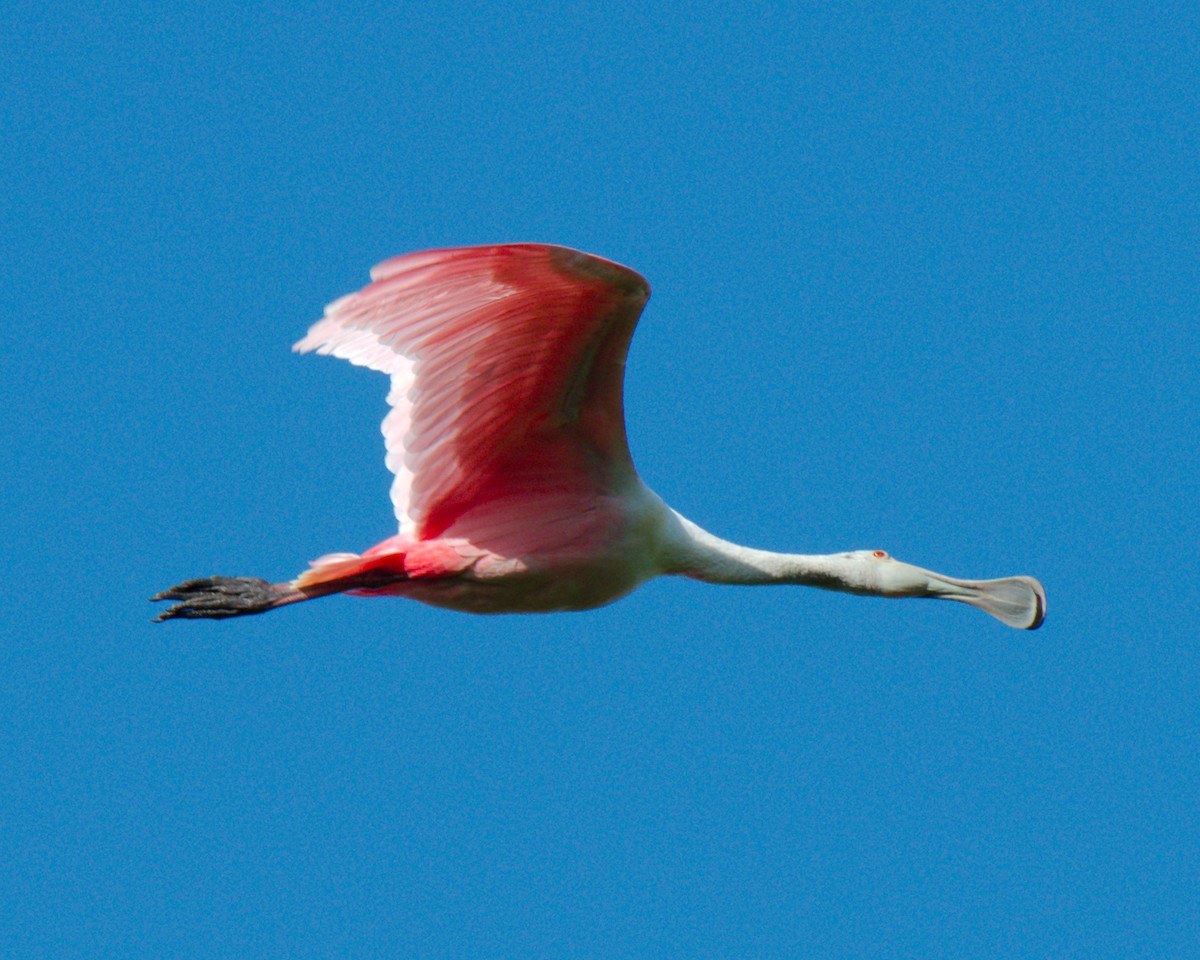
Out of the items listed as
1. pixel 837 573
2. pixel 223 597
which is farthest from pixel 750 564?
pixel 223 597

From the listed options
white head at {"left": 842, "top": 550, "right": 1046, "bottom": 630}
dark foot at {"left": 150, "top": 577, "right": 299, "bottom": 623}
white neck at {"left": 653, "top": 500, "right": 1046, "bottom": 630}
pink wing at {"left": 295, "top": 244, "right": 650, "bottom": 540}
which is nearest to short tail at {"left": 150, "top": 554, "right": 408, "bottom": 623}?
dark foot at {"left": 150, "top": 577, "right": 299, "bottom": 623}

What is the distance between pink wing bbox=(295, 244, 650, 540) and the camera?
29.4 feet

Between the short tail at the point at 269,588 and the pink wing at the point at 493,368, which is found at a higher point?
the pink wing at the point at 493,368

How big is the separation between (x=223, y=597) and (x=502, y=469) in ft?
5.38

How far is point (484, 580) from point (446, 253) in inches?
78.2

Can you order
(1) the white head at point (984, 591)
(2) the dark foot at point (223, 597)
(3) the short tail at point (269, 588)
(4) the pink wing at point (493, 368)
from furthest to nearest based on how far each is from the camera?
1. (1) the white head at point (984, 591)
2. (2) the dark foot at point (223, 597)
3. (3) the short tail at point (269, 588)
4. (4) the pink wing at point (493, 368)

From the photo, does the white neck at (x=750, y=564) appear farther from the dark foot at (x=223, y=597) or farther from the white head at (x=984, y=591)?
the dark foot at (x=223, y=597)

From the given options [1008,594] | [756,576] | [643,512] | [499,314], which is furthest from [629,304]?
[1008,594]

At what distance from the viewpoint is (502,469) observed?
998 centimetres

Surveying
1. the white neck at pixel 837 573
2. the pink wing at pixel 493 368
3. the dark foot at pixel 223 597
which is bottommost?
the dark foot at pixel 223 597

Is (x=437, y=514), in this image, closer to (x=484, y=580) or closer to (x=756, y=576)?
(x=484, y=580)

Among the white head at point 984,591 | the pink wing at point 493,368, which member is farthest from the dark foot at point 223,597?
the white head at point 984,591

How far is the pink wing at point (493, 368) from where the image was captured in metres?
8.97

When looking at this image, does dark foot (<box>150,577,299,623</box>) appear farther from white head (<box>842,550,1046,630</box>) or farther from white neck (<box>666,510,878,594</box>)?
white head (<box>842,550,1046,630</box>)
